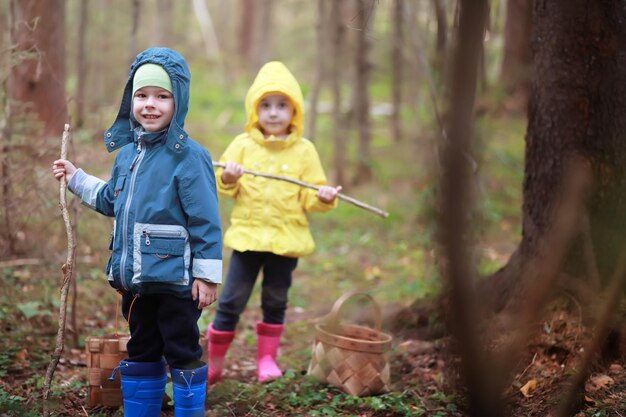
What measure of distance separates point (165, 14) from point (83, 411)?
38.7 feet

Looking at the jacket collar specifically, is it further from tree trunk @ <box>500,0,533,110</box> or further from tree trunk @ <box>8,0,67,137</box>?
tree trunk @ <box>500,0,533,110</box>

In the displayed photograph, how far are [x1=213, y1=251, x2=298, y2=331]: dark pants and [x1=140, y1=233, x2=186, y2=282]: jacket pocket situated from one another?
1317mm

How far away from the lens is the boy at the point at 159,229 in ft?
10.9

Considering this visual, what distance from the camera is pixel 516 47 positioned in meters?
14.4

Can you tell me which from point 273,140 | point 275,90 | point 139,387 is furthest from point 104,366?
point 275,90

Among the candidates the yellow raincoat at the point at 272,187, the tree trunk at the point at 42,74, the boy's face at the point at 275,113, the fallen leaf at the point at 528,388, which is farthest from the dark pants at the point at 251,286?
the tree trunk at the point at 42,74

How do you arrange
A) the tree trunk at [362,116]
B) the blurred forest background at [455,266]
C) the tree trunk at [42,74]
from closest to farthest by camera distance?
the blurred forest background at [455,266] < the tree trunk at [42,74] < the tree trunk at [362,116]

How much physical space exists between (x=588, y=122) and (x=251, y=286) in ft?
8.04

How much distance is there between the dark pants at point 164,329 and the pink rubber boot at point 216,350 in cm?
99

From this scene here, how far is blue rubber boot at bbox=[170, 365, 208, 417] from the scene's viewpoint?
3.48m

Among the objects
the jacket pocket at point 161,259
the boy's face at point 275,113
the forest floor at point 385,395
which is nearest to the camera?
the jacket pocket at point 161,259

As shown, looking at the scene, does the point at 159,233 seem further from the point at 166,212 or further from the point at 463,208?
the point at 463,208

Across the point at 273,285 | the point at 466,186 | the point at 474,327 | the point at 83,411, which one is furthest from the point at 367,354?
the point at 466,186

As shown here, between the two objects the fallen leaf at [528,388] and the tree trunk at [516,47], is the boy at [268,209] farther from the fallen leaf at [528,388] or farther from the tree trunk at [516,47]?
the tree trunk at [516,47]
